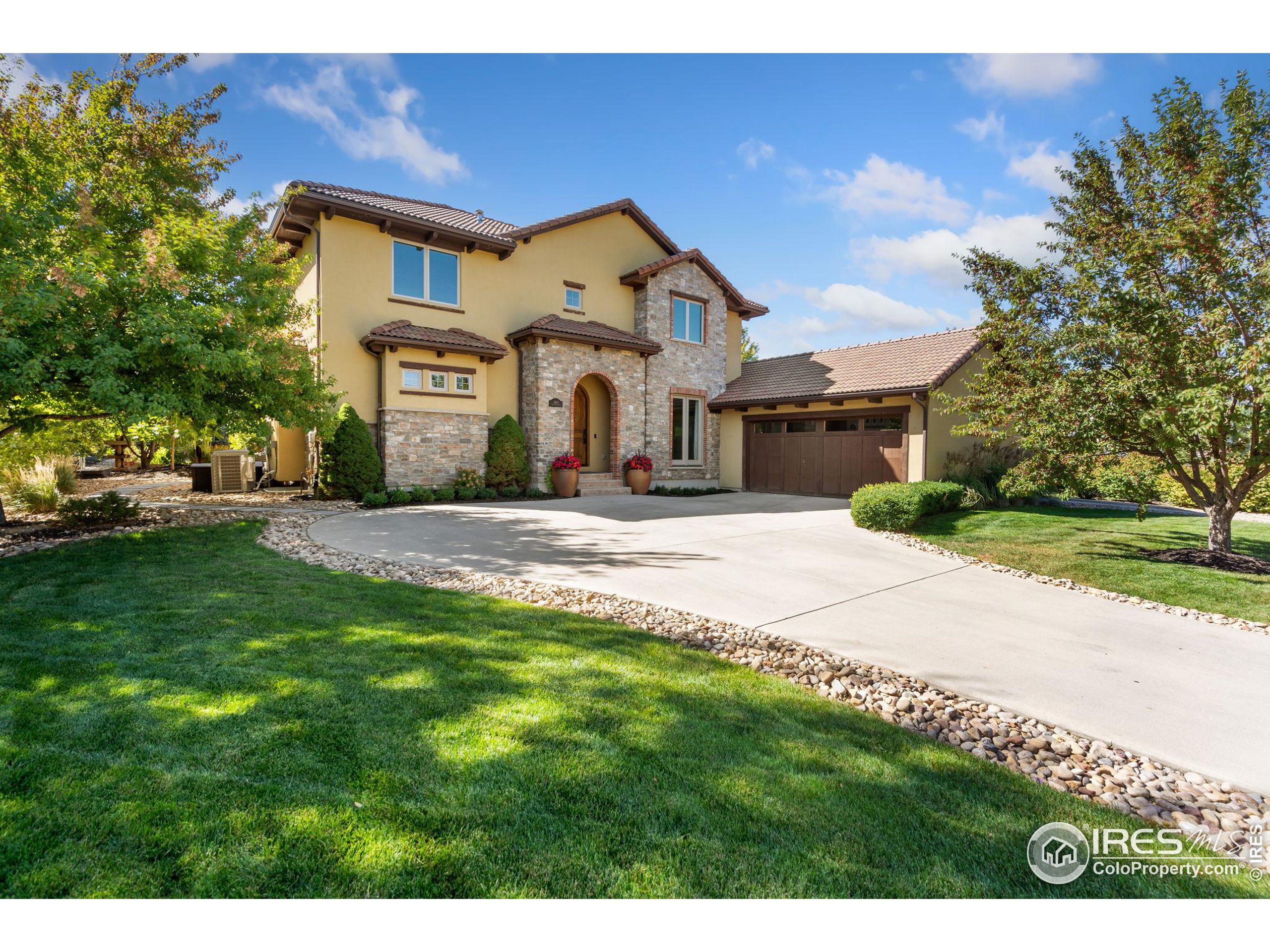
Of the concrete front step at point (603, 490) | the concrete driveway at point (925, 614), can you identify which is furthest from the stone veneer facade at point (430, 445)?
the concrete driveway at point (925, 614)

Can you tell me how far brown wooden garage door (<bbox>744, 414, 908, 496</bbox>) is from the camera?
14.8m

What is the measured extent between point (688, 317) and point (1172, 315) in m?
12.8

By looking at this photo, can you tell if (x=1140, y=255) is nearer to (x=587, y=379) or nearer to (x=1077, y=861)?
(x=1077, y=861)

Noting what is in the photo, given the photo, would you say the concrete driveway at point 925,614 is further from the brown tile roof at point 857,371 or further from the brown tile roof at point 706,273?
the brown tile roof at point 706,273

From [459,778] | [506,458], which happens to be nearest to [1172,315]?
[459,778]

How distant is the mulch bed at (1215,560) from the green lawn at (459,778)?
26.7ft

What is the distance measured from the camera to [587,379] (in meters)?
17.3

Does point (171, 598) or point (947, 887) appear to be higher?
point (171, 598)

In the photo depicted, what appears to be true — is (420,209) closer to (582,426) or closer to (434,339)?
(434,339)

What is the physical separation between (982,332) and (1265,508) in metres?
10.3

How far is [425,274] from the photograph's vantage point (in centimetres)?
1431

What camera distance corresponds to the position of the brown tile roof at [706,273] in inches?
689

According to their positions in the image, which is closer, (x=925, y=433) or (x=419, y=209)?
(x=925, y=433)

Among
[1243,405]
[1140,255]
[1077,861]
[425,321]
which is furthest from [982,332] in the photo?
[425,321]
